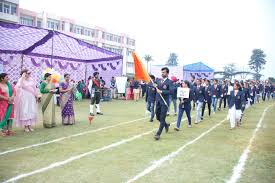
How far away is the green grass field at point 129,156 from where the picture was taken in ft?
18.6

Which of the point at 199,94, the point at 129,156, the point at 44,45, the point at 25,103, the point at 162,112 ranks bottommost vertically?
the point at 129,156

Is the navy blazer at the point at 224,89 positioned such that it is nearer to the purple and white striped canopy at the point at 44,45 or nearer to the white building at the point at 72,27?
the purple and white striped canopy at the point at 44,45

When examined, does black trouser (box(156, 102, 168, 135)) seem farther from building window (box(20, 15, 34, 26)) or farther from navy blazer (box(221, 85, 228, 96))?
building window (box(20, 15, 34, 26))

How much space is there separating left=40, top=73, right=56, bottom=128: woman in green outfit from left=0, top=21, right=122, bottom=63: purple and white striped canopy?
7316mm

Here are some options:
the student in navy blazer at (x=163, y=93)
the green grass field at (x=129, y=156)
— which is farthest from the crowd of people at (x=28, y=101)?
the student in navy blazer at (x=163, y=93)

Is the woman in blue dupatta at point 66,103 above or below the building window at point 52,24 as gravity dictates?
below

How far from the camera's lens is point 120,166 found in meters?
6.29

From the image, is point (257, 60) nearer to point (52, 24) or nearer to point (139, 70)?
point (52, 24)

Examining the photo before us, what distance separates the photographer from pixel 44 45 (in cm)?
2216

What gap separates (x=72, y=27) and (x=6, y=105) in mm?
63138

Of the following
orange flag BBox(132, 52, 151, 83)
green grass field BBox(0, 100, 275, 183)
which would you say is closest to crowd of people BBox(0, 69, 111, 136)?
green grass field BBox(0, 100, 275, 183)

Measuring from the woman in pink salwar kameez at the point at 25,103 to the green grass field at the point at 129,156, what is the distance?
37cm

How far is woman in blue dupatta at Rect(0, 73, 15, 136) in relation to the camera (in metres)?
9.34

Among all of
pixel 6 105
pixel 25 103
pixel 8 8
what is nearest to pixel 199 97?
pixel 25 103
